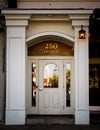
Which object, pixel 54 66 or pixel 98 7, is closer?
pixel 98 7

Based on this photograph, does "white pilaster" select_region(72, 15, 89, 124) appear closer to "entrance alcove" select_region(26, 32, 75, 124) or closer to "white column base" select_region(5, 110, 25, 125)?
"entrance alcove" select_region(26, 32, 75, 124)

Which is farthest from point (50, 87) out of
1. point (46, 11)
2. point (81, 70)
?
point (46, 11)

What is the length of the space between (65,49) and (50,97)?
6.92 ft

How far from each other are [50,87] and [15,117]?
2415 mm

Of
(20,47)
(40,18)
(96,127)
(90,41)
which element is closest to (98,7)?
(90,41)

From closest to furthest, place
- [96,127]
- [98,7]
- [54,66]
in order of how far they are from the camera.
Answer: [96,127], [98,7], [54,66]

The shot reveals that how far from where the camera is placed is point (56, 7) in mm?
14633

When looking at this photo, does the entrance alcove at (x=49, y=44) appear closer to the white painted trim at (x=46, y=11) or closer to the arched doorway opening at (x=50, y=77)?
the arched doorway opening at (x=50, y=77)

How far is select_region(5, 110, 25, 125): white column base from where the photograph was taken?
1377 cm

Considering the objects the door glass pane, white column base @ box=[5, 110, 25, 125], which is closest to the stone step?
white column base @ box=[5, 110, 25, 125]

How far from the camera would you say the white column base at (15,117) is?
13.8m

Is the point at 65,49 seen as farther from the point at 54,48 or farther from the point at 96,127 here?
the point at 96,127

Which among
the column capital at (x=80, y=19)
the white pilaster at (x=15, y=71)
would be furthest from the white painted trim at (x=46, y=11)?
the white pilaster at (x=15, y=71)

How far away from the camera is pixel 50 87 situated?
1553 cm
